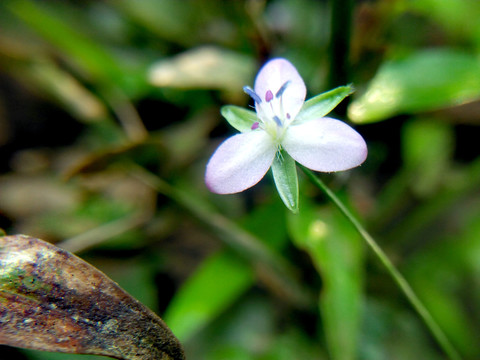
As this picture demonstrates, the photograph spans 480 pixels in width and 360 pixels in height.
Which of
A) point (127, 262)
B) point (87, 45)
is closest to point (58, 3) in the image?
point (87, 45)

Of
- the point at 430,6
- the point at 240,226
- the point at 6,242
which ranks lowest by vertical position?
the point at 6,242

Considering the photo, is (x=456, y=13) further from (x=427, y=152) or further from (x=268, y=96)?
(x=268, y=96)

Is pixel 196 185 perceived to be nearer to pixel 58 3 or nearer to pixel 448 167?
pixel 448 167

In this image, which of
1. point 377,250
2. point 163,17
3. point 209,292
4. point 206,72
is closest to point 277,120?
point 377,250

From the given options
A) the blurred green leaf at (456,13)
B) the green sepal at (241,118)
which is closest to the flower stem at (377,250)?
the green sepal at (241,118)

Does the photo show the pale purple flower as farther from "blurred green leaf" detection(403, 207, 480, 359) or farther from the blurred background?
"blurred green leaf" detection(403, 207, 480, 359)

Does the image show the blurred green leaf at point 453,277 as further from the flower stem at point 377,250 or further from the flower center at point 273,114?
the flower center at point 273,114

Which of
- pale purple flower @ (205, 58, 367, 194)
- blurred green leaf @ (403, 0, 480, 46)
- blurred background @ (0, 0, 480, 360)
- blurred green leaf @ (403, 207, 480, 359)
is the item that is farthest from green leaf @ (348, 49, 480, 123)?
blurred green leaf @ (403, 207, 480, 359)
